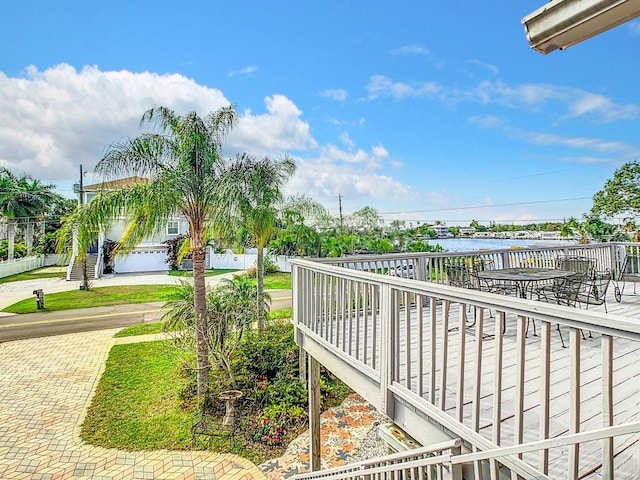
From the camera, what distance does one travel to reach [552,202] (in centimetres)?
2955

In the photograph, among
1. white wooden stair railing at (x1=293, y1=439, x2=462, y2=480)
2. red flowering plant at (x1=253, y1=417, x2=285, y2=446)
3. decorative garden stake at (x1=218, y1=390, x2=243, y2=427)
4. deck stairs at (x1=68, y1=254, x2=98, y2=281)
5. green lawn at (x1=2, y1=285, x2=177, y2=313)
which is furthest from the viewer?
deck stairs at (x1=68, y1=254, x2=98, y2=281)

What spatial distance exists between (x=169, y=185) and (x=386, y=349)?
19.0ft

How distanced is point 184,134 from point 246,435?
6220mm

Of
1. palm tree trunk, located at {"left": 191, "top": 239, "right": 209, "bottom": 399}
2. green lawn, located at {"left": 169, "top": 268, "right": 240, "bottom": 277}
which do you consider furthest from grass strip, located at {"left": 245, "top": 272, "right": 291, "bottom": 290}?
palm tree trunk, located at {"left": 191, "top": 239, "right": 209, "bottom": 399}

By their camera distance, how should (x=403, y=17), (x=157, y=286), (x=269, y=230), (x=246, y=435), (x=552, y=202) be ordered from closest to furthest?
(x=246, y=435)
(x=269, y=230)
(x=403, y=17)
(x=157, y=286)
(x=552, y=202)

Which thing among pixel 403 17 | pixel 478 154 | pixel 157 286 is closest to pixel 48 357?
pixel 157 286

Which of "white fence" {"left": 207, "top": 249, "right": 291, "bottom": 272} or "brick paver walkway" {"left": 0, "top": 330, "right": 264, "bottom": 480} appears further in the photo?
"white fence" {"left": 207, "top": 249, "right": 291, "bottom": 272}

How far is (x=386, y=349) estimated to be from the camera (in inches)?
127

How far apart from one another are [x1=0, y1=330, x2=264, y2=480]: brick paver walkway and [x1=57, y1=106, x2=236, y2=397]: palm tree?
2071mm

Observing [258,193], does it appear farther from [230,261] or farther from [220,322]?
[230,261]

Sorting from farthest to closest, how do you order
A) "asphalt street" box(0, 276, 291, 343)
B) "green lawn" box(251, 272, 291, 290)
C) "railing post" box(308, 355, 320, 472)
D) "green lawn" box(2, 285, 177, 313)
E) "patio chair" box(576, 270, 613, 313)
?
"green lawn" box(251, 272, 291, 290) → "green lawn" box(2, 285, 177, 313) → "asphalt street" box(0, 276, 291, 343) → "railing post" box(308, 355, 320, 472) → "patio chair" box(576, 270, 613, 313)

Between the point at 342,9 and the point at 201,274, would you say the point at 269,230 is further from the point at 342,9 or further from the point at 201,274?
the point at 342,9

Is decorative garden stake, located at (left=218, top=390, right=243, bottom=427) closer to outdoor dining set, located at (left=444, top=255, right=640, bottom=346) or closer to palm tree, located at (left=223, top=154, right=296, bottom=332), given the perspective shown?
palm tree, located at (left=223, top=154, right=296, bottom=332)

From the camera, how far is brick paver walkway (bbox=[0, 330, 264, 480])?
18.1ft
